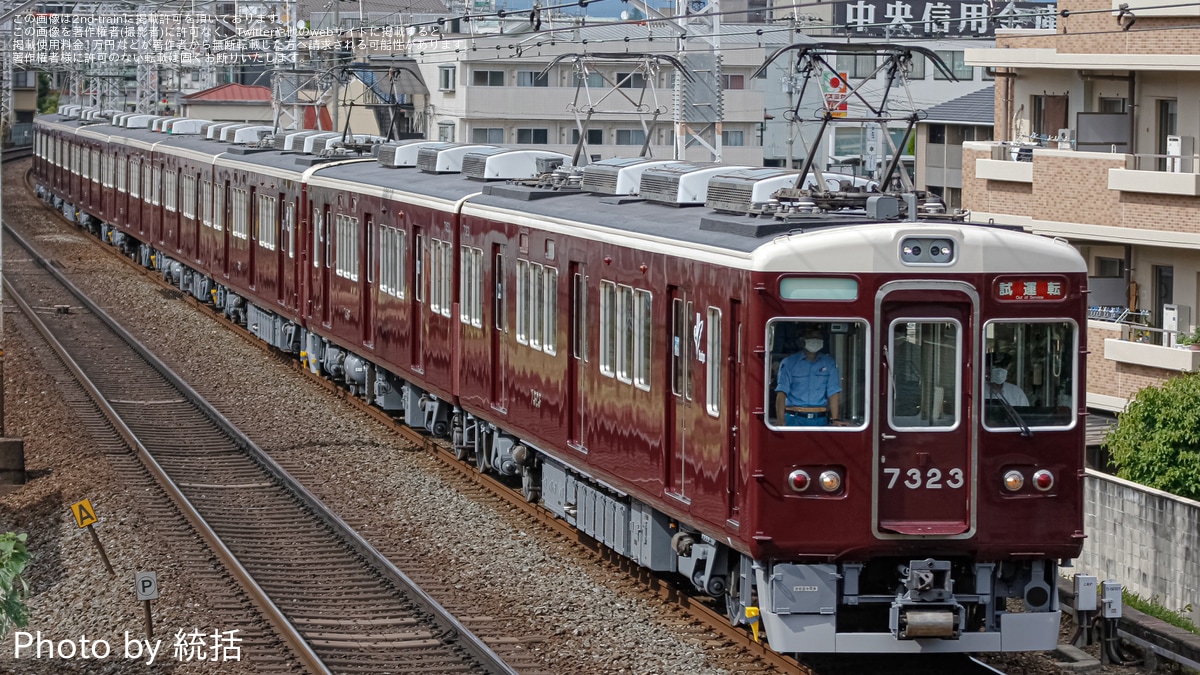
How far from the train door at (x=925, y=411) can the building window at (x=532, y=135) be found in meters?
41.4

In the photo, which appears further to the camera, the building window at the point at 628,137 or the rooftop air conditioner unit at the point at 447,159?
the building window at the point at 628,137

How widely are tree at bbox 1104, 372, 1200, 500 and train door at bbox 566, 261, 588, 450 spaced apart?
4.27 metres

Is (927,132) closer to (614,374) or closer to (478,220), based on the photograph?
(478,220)

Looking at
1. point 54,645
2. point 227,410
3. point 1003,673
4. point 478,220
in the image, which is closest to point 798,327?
point 1003,673

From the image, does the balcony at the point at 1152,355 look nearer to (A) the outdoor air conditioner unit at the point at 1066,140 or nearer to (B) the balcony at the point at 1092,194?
(B) the balcony at the point at 1092,194

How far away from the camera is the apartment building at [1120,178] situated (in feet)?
54.9

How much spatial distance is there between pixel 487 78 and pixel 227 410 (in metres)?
31.7

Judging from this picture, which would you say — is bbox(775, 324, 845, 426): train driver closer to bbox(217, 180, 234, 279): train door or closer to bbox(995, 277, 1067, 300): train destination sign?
bbox(995, 277, 1067, 300): train destination sign

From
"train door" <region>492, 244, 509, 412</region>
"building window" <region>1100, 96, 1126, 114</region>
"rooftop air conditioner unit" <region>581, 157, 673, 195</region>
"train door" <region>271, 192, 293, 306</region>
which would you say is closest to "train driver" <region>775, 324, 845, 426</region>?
"rooftop air conditioner unit" <region>581, 157, 673, 195</region>

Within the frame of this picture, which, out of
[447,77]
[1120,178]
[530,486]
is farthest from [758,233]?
[447,77]

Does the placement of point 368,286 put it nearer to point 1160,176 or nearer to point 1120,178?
point 1120,178

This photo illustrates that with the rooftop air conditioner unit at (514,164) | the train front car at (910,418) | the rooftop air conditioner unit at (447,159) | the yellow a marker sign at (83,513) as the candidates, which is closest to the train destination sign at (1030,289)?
the train front car at (910,418)

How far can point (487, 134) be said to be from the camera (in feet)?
162

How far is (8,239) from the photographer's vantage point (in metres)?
38.5
